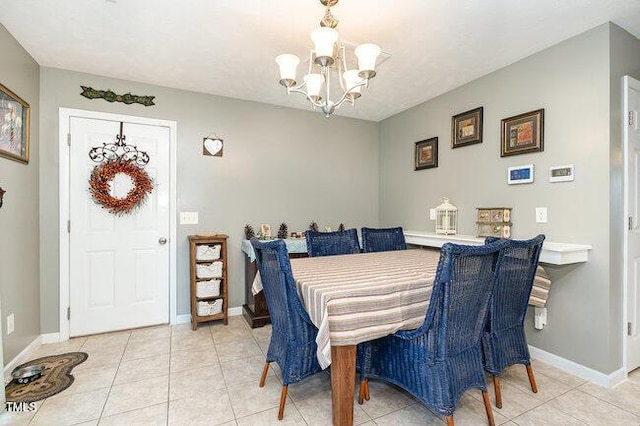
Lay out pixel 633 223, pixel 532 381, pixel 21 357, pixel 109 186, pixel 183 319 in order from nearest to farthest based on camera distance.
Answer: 1. pixel 532 381
2. pixel 633 223
3. pixel 21 357
4. pixel 109 186
5. pixel 183 319

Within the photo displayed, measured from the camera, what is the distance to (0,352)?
72.0 inches

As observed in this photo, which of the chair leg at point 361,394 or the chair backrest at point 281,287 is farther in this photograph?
the chair leg at point 361,394

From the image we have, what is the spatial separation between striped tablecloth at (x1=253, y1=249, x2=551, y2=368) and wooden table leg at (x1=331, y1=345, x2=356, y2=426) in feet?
0.22

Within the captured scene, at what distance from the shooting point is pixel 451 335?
4.99ft

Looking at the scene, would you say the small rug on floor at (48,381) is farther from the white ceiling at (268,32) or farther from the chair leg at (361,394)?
the white ceiling at (268,32)

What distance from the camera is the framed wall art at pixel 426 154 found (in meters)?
3.58

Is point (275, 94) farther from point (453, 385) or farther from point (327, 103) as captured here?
point (453, 385)

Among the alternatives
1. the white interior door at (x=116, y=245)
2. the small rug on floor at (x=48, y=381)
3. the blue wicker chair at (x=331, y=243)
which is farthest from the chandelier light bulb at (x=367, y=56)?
the small rug on floor at (x=48, y=381)

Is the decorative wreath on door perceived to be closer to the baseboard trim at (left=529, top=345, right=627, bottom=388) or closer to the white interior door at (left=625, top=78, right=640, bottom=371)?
the baseboard trim at (left=529, top=345, right=627, bottom=388)

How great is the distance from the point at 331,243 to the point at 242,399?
4.53ft

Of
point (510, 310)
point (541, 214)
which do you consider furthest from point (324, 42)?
point (541, 214)

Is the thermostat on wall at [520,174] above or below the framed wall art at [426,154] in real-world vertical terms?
below

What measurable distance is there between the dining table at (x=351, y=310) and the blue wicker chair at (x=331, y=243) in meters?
0.82

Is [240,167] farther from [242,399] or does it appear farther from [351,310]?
[351,310]
